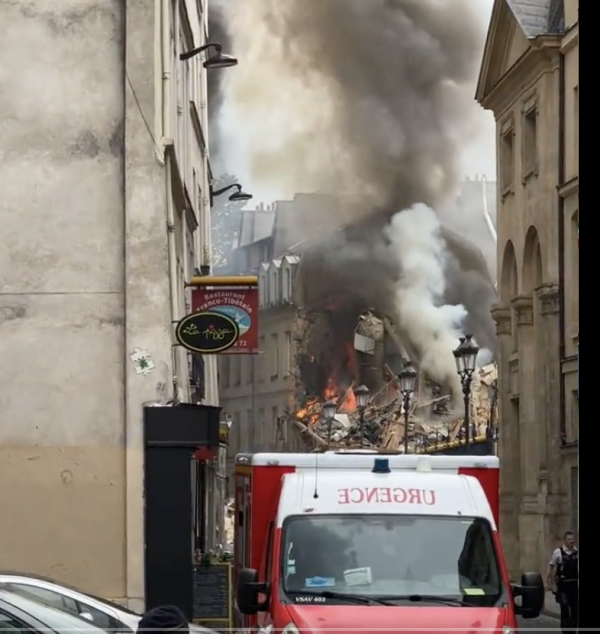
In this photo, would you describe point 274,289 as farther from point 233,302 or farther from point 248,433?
point 233,302

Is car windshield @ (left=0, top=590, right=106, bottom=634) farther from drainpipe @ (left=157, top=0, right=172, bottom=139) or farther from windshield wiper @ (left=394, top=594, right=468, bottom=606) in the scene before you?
drainpipe @ (left=157, top=0, right=172, bottom=139)

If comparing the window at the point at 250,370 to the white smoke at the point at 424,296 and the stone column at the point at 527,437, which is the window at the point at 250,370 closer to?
the white smoke at the point at 424,296

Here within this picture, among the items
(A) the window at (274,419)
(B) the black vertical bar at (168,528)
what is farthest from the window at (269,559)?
(A) the window at (274,419)

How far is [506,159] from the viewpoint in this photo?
1631 inches

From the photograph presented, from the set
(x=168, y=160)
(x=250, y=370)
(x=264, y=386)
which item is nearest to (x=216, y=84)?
(x=250, y=370)

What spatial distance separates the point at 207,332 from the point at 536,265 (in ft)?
70.8

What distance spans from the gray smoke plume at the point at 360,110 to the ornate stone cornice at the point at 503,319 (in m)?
23.5

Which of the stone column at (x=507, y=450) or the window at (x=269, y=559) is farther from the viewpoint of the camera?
the stone column at (x=507, y=450)

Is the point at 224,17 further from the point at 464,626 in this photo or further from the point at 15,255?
the point at 464,626

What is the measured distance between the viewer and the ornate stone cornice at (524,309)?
127 ft

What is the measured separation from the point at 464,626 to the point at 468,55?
57.1m

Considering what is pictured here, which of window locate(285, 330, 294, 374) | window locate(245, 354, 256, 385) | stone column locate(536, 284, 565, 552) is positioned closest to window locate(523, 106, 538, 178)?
stone column locate(536, 284, 565, 552)

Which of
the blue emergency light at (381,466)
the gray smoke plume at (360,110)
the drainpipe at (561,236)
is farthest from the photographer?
the gray smoke plume at (360,110)

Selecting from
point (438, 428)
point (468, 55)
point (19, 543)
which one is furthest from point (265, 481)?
point (468, 55)
